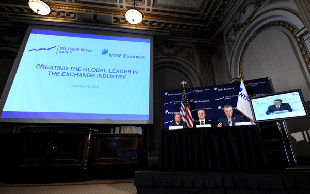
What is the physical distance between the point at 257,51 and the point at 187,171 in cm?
363

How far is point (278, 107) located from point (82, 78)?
160 inches

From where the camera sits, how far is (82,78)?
3896 millimetres

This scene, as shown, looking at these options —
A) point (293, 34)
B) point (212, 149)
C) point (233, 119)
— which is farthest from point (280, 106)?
point (293, 34)

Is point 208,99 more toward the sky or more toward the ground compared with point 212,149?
more toward the sky

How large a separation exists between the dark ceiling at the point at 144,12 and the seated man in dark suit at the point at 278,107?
3359 millimetres

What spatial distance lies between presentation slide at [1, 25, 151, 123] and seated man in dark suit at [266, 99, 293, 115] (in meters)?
2.45

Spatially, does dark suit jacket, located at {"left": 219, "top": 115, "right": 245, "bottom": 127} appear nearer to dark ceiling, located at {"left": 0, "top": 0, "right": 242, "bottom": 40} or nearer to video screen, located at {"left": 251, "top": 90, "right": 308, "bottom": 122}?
video screen, located at {"left": 251, "top": 90, "right": 308, "bottom": 122}

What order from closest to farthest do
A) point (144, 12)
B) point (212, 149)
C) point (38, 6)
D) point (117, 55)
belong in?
point (212, 149)
point (38, 6)
point (117, 55)
point (144, 12)

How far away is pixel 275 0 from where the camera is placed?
136 inches

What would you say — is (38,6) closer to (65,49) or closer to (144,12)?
(65,49)

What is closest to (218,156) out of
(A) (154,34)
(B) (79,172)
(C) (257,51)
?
(B) (79,172)

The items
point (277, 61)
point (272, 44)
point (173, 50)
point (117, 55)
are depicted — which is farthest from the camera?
point (173, 50)

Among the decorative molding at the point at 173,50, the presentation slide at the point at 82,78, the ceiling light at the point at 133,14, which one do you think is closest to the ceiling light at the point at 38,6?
the presentation slide at the point at 82,78

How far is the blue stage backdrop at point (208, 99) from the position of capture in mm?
3960
